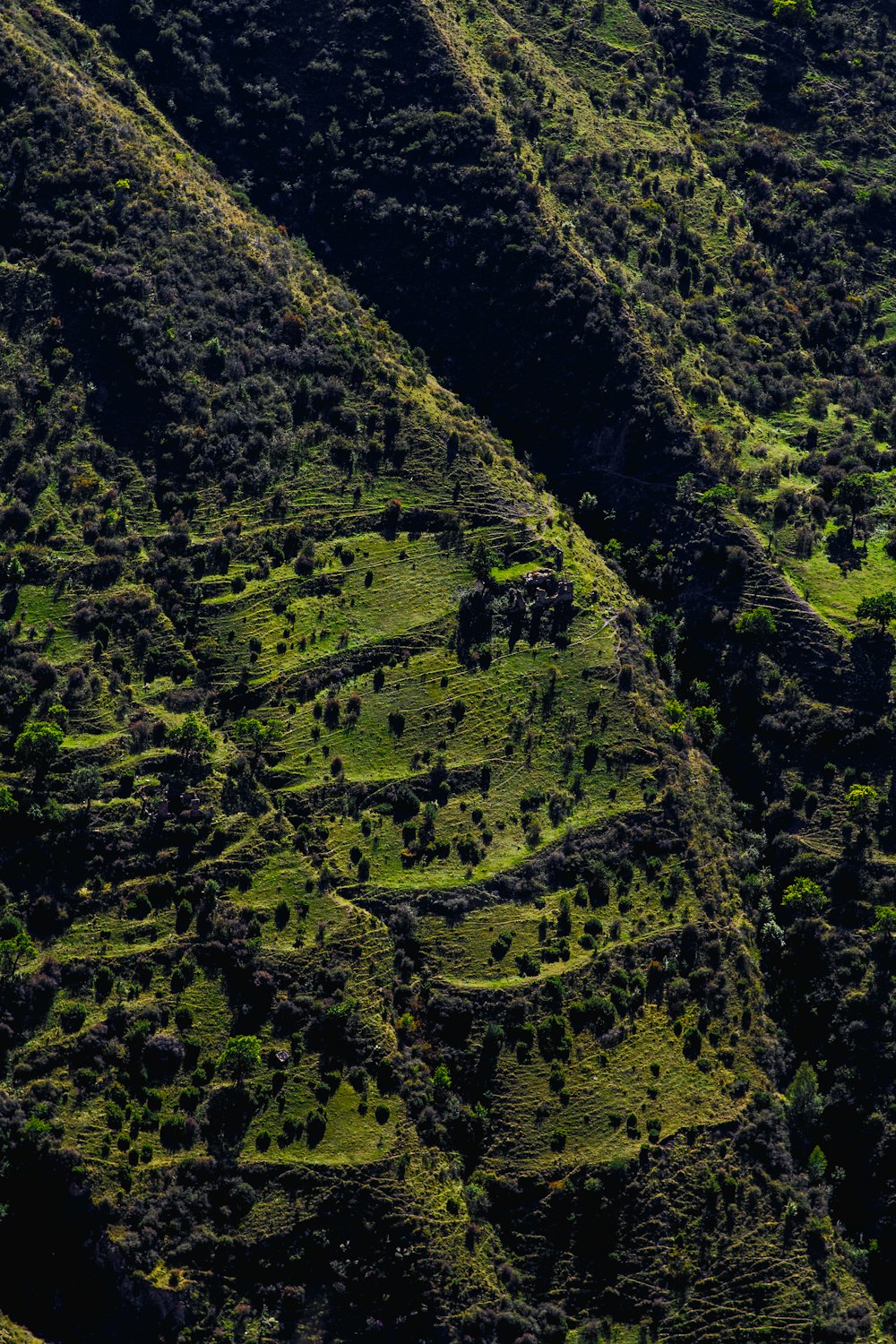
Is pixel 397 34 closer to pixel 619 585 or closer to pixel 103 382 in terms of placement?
pixel 103 382

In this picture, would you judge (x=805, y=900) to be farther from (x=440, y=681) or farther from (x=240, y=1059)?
(x=240, y=1059)

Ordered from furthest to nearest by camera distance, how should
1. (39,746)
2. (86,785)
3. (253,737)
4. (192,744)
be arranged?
(253,737) → (192,744) → (86,785) → (39,746)

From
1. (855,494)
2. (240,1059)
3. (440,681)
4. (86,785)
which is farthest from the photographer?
(855,494)

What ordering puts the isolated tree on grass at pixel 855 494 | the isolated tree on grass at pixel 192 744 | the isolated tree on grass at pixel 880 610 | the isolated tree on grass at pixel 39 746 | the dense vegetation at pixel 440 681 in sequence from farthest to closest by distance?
the isolated tree on grass at pixel 855 494 → the isolated tree on grass at pixel 880 610 → the isolated tree on grass at pixel 192 744 → the isolated tree on grass at pixel 39 746 → the dense vegetation at pixel 440 681

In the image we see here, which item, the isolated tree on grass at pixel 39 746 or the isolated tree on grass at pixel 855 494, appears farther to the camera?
the isolated tree on grass at pixel 855 494

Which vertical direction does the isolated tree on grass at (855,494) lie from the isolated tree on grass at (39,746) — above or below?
above

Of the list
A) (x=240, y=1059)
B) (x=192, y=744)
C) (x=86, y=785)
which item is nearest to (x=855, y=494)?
(x=192, y=744)

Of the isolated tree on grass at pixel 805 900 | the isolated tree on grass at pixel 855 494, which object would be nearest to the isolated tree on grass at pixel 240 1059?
the isolated tree on grass at pixel 805 900

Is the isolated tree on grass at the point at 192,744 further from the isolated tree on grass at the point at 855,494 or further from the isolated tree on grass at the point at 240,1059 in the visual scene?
the isolated tree on grass at the point at 855,494
